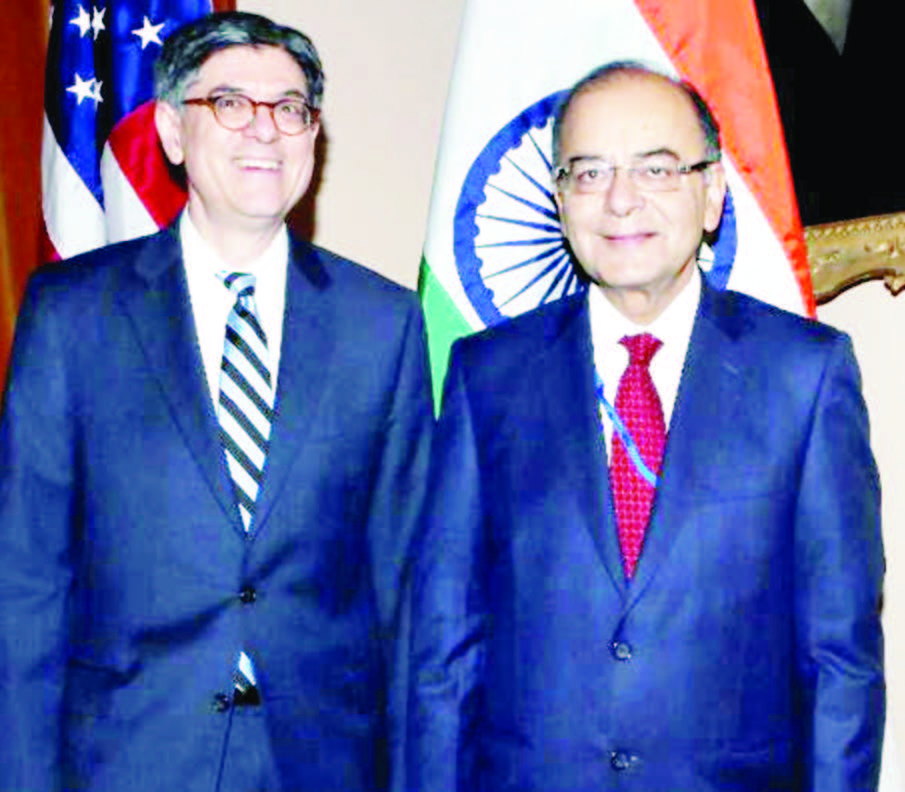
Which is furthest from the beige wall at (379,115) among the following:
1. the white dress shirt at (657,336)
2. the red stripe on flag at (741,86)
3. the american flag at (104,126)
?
the white dress shirt at (657,336)

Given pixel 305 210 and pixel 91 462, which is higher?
pixel 305 210

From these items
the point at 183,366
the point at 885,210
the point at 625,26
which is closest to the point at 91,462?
the point at 183,366

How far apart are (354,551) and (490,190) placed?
881 mm

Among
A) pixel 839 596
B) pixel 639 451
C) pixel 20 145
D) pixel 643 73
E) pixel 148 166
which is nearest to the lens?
pixel 839 596

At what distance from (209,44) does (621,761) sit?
1.34 meters

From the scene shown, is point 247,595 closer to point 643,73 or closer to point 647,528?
point 647,528

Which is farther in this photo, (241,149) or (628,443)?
(241,149)

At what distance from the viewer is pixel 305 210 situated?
12.0 ft

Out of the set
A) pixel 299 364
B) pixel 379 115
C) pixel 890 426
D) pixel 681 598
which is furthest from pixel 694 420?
pixel 379 115

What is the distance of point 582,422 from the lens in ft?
6.98

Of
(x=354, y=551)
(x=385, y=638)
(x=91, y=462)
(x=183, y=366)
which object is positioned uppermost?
(x=183, y=366)

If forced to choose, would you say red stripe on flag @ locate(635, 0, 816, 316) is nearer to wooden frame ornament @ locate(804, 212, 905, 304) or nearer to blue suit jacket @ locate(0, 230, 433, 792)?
wooden frame ornament @ locate(804, 212, 905, 304)

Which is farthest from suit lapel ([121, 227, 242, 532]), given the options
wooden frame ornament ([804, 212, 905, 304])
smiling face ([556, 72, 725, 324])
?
wooden frame ornament ([804, 212, 905, 304])

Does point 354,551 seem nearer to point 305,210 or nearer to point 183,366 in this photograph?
point 183,366
